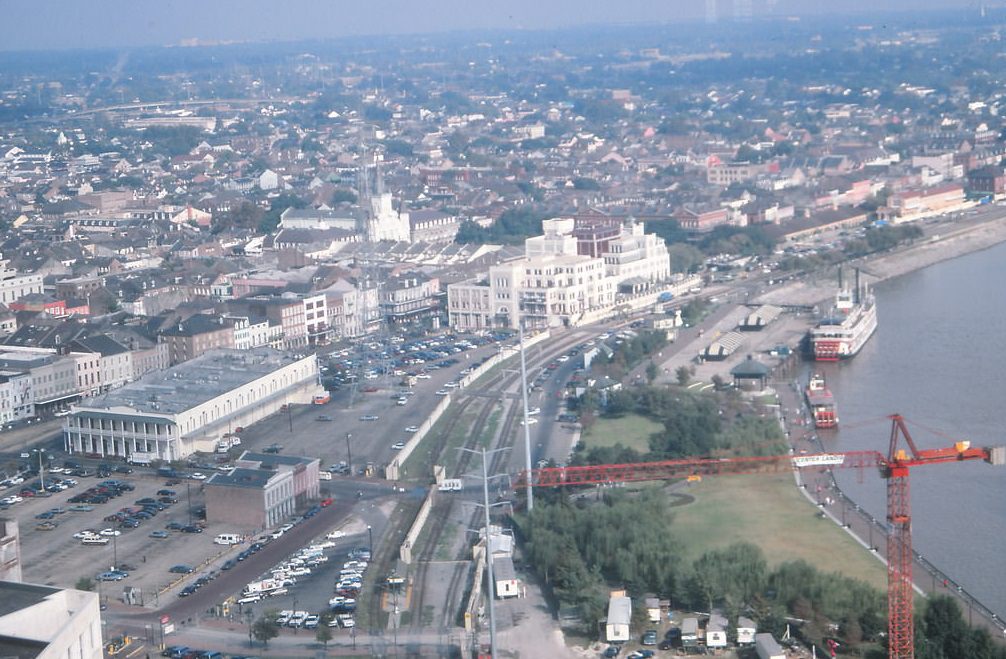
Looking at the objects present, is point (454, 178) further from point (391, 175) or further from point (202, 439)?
point (202, 439)

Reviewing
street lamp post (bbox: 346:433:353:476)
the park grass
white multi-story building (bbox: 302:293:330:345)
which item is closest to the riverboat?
the park grass

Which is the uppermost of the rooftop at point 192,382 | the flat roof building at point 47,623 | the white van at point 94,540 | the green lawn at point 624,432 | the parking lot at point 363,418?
the flat roof building at point 47,623

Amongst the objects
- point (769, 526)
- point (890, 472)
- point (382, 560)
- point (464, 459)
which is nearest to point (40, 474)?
point (464, 459)

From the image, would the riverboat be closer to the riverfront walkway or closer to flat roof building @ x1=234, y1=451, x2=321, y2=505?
the riverfront walkway

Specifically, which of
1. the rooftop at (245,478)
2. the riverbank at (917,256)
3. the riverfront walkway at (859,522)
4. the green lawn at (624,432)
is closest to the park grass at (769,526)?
the riverfront walkway at (859,522)

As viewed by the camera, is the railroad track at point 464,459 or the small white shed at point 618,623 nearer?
the small white shed at point 618,623

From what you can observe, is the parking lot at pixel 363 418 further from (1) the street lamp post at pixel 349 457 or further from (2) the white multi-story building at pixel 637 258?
(2) the white multi-story building at pixel 637 258

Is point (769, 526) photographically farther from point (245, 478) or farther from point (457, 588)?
point (245, 478)
